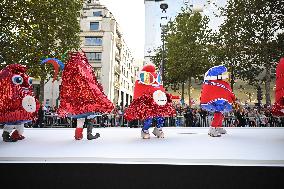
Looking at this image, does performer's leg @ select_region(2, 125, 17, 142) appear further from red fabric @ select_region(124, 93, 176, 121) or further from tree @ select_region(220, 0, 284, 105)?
tree @ select_region(220, 0, 284, 105)

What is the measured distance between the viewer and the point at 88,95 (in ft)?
14.2

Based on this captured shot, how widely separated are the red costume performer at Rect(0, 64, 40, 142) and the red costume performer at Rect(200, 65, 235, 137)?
3.10 m

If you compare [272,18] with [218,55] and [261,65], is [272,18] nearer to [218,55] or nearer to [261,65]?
[261,65]

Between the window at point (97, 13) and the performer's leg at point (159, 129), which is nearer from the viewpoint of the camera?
the performer's leg at point (159, 129)

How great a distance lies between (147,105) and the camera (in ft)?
15.1

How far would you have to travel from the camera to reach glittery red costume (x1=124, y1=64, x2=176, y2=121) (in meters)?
4.55

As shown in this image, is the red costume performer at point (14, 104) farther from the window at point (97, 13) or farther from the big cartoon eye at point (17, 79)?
the window at point (97, 13)

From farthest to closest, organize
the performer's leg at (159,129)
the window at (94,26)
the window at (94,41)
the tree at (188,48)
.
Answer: the window at (94,26), the window at (94,41), the tree at (188,48), the performer's leg at (159,129)

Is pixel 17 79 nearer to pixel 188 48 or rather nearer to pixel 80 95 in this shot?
pixel 80 95

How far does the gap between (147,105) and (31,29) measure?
429 inches

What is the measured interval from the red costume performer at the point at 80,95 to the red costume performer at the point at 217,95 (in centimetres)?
188

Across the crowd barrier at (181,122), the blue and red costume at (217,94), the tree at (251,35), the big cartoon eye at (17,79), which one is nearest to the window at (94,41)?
the tree at (251,35)

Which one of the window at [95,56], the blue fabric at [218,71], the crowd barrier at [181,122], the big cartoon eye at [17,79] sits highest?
the window at [95,56]

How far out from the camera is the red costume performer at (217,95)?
4984 millimetres
